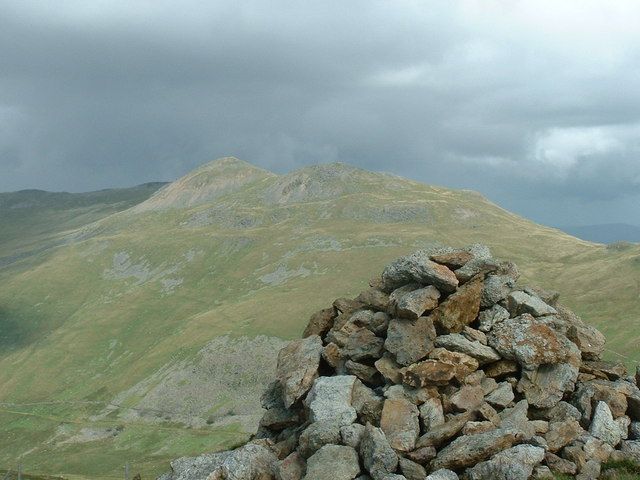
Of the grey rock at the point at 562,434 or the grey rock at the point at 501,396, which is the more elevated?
the grey rock at the point at 501,396

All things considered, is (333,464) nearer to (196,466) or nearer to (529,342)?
(196,466)

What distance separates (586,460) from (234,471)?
1635 cm

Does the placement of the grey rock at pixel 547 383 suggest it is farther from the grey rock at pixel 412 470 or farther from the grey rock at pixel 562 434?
the grey rock at pixel 412 470

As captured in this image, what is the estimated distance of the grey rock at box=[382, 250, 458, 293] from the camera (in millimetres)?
33594

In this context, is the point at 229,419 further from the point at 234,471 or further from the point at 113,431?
the point at 234,471

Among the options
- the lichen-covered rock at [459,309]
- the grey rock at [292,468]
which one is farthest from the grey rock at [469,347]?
the grey rock at [292,468]

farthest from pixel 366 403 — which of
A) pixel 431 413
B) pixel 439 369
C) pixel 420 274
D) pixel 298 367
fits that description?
pixel 420 274

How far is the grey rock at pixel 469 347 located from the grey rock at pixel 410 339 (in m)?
0.68

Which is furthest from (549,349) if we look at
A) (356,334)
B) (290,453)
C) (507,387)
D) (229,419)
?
(229,419)

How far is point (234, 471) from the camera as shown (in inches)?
1082

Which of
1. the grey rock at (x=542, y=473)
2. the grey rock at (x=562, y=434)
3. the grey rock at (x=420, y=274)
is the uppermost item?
the grey rock at (x=420, y=274)

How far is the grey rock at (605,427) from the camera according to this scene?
27.7 m

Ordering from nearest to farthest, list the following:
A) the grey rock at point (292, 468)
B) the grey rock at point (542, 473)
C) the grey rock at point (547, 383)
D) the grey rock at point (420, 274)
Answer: the grey rock at point (542, 473) → the grey rock at point (292, 468) → the grey rock at point (547, 383) → the grey rock at point (420, 274)

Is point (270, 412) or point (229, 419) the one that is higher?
point (270, 412)
